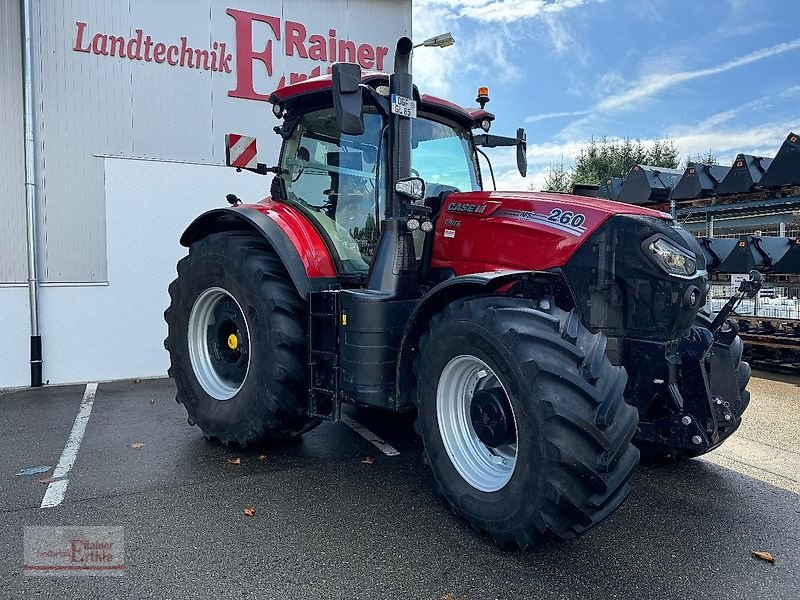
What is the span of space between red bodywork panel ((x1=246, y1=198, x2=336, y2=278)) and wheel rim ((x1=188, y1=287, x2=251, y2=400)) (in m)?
0.71

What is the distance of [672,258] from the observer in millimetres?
2973

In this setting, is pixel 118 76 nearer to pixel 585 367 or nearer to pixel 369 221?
pixel 369 221

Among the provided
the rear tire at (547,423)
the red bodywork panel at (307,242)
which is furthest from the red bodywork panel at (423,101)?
the rear tire at (547,423)

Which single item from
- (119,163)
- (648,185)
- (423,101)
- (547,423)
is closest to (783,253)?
(648,185)

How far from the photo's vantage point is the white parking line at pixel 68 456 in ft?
11.5

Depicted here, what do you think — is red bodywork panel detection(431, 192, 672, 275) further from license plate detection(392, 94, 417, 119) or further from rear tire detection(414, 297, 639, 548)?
license plate detection(392, 94, 417, 119)

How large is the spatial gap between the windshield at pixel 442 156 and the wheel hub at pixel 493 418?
5.20 ft

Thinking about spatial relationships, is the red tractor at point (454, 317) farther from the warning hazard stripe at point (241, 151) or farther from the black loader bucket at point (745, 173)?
the black loader bucket at point (745, 173)

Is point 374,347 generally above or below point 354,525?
above

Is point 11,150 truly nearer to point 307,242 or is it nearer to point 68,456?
point 68,456

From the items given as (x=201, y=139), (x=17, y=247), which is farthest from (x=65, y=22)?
(x=17, y=247)

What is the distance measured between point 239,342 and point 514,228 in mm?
2276

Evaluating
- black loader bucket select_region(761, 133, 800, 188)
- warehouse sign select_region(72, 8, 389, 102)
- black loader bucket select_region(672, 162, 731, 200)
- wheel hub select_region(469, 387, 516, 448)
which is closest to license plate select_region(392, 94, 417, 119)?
wheel hub select_region(469, 387, 516, 448)

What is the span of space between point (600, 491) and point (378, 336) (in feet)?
4.68
